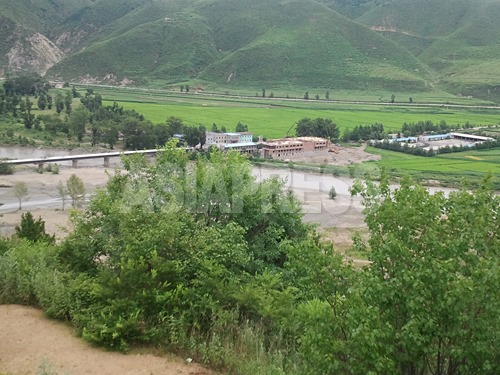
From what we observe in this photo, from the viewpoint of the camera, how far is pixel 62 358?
7.76 metres

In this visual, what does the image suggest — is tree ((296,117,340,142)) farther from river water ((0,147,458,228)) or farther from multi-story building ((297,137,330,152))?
river water ((0,147,458,228))

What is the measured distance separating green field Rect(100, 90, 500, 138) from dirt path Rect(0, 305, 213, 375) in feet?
153

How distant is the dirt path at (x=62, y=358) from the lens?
7461 millimetres

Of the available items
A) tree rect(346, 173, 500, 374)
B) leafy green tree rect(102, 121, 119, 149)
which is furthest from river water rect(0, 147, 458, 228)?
tree rect(346, 173, 500, 374)

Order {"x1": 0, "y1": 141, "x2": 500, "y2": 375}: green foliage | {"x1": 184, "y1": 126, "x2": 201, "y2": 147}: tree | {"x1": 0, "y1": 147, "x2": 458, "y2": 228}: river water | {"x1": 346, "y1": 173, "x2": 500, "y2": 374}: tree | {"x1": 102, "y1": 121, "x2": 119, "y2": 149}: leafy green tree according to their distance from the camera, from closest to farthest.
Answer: {"x1": 346, "y1": 173, "x2": 500, "y2": 374}: tree
{"x1": 0, "y1": 141, "x2": 500, "y2": 375}: green foliage
{"x1": 0, "y1": 147, "x2": 458, "y2": 228}: river water
{"x1": 184, "y1": 126, "x2": 201, "y2": 147}: tree
{"x1": 102, "y1": 121, "x2": 119, "y2": 149}: leafy green tree

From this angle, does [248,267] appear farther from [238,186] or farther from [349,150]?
[349,150]

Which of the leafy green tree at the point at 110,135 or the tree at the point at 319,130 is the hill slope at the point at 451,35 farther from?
the leafy green tree at the point at 110,135

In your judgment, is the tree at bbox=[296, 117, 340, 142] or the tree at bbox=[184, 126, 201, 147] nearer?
the tree at bbox=[184, 126, 201, 147]

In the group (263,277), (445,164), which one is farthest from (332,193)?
(263,277)

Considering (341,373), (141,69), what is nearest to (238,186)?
(341,373)

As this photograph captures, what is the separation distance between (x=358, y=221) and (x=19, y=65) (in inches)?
4202

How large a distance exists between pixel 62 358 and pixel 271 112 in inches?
2515

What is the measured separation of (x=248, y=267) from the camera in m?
10.9

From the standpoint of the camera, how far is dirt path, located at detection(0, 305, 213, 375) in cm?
746
